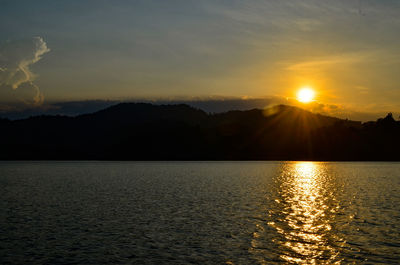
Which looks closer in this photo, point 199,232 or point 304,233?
point 199,232

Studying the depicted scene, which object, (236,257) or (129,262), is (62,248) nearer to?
(129,262)

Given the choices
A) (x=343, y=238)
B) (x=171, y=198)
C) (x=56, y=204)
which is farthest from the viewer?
(x=171, y=198)

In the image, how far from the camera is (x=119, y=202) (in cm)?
6856

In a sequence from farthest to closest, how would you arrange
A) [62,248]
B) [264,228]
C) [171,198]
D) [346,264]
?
[171,198]
[264,228]
[62,248]
[346,264]

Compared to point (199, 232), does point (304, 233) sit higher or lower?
lower

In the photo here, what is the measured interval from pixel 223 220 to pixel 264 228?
22.4 ft

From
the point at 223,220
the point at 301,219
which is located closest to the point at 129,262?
the point at 223,220

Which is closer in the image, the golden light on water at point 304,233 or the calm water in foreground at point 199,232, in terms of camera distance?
the calm water in foreground at point 199,232

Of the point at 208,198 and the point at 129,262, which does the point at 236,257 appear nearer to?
the point at 129,262

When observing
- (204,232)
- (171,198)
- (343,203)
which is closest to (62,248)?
(204,232)

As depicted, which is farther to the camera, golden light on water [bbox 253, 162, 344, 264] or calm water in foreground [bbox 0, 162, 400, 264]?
golden light on water [bbox 253, 162, 344, 264]

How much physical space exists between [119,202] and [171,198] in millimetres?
10633

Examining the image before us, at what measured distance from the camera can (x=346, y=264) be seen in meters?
29.3

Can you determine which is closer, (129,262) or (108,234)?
(129,262)
